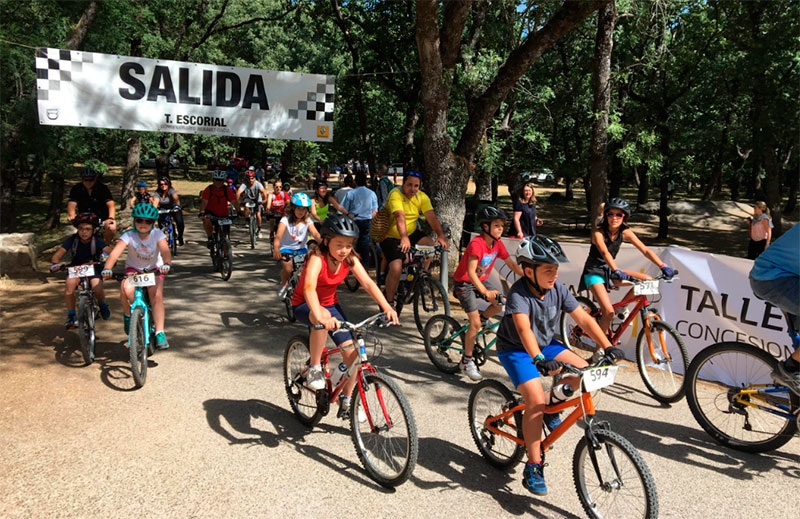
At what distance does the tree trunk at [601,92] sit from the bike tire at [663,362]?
6216 mm

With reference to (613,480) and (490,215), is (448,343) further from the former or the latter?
(613,480)

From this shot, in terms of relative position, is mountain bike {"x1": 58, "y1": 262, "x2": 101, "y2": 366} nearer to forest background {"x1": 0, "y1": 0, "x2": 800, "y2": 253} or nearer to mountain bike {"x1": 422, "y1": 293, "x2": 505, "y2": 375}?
mountain bike {"x1": 422, "y1": 293, "x2": 505, "y2": 375}

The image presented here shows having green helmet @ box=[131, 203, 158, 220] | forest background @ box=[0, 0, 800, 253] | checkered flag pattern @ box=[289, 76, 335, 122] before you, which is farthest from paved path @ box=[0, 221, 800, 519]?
checkered flag pattern @ box=[289, 76, 335, 122]

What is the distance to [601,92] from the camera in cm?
1287

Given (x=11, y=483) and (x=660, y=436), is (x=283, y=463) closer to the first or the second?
(x=11, y=483)

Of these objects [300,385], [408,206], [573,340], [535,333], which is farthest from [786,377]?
[408,206]

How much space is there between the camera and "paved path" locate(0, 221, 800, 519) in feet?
13.6

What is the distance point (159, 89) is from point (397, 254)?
231 inches

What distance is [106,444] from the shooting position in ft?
16.2

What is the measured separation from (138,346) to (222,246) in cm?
538

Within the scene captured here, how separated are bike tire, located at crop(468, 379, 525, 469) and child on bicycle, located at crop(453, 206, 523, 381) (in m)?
1.44

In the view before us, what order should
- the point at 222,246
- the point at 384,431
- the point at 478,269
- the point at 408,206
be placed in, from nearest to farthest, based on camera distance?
the point at 384,431, the point at 478,269, the point at 408,206, the point at 222,246

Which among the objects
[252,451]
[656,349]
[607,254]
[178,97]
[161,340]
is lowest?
[252,451]

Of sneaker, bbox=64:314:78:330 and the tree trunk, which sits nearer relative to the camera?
sneaker, bbox=64:314:78:330
